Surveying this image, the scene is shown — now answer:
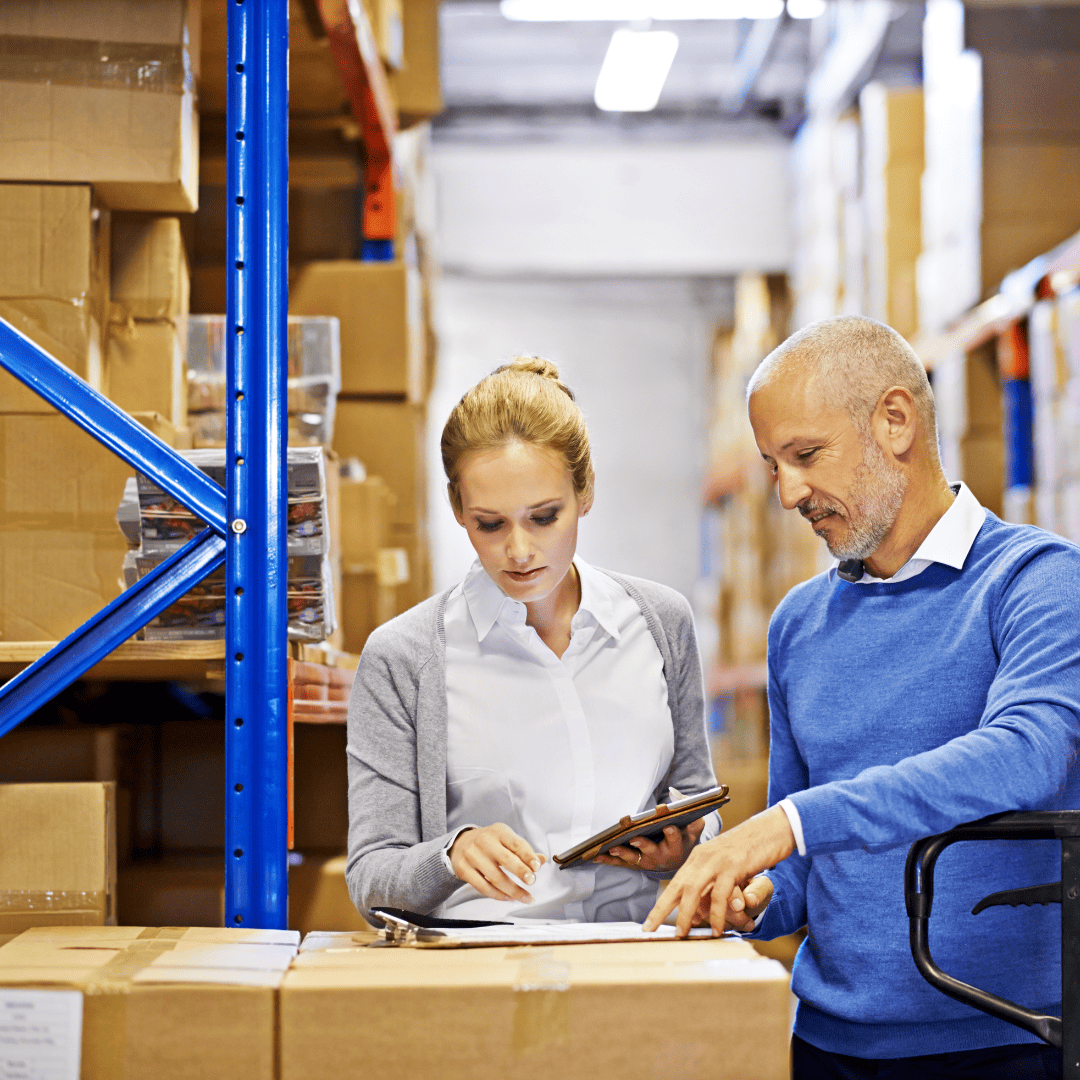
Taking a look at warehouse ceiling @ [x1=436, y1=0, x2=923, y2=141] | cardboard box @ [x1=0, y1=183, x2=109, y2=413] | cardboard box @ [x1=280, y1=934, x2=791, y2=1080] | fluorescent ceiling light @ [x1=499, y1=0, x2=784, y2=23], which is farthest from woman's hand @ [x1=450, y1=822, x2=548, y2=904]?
warehouse ceiling @ [x1=436, y1=0, x2=923, y2=141]

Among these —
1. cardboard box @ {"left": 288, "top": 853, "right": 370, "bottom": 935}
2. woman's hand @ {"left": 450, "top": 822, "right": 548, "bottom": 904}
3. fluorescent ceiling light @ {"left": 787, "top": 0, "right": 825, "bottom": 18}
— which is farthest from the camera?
fluorescent ceiling light @ {"left": 787, "top": 0, "right": 825, "bottom": 18}

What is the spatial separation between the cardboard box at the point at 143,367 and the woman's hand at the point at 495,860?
1.15 metres

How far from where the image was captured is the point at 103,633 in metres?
1.94

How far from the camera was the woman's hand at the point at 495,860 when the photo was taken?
5.51ft

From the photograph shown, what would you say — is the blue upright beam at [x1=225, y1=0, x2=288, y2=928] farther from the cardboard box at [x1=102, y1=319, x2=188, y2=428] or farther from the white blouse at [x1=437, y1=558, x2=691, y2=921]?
the cardboard box at [x1=102, y1=319, x2=188, y2=428]

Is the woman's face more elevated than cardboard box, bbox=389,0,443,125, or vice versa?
cardboard box, bbox=389,0,443,125

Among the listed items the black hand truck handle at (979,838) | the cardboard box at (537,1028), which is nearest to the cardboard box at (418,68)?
the black hand truck handle at (979,838)

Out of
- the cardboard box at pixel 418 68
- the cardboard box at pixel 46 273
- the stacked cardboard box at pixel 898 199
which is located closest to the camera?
the cardboard box at pixel 46 273

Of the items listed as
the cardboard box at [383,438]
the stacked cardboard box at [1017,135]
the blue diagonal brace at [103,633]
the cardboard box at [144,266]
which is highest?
the stacked cardboard box at [1017,135]

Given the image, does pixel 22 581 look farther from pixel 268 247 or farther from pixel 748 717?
pixel 748 717

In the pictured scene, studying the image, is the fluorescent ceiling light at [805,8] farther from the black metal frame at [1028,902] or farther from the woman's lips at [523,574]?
the black metal frame at [1028,902]

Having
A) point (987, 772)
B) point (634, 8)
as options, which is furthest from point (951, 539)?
point (634, 8)

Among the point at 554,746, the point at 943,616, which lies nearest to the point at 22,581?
the point at 554,746

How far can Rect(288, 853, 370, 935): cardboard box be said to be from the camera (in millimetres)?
3348
